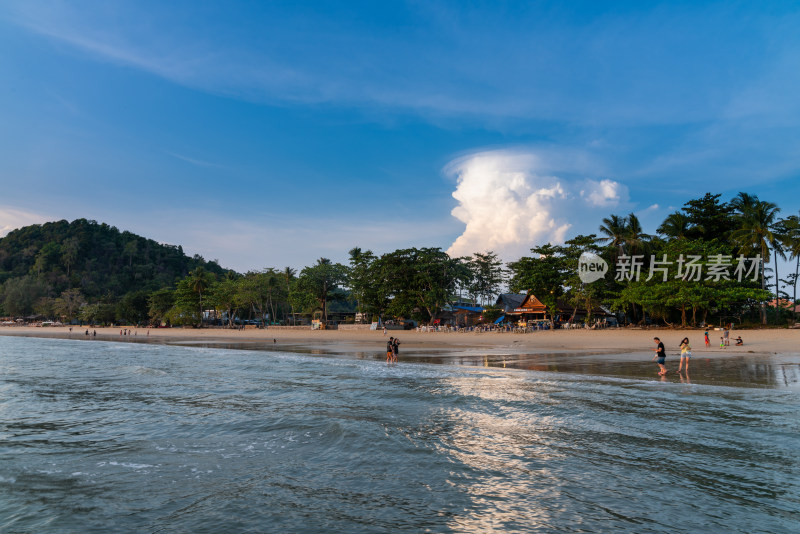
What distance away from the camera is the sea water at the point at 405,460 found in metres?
5.35

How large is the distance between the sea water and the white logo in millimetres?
35019

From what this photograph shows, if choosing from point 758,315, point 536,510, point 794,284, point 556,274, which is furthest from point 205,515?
point 794,284

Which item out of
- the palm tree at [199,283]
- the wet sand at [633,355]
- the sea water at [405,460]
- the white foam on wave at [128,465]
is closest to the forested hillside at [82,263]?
the palm tree at [199,283]

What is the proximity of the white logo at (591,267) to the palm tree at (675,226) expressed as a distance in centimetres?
734

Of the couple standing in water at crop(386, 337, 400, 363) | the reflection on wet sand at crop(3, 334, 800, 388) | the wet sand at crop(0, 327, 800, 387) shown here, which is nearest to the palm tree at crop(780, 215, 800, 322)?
the wet sand at crop(0, 327, 800, 387)

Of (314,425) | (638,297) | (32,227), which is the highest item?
(32,227)

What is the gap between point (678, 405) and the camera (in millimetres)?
11766

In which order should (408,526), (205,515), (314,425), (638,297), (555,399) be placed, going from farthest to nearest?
(638,297) → (555,399) → (314,425) → (205,515) → (408,526)

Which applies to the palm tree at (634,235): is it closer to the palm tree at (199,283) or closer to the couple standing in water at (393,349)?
the couple standing in water at (393,349)

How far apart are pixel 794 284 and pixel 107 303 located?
121 meters

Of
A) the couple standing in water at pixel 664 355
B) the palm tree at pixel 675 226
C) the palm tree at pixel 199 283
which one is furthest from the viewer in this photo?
the palm tree at pixel 199 283

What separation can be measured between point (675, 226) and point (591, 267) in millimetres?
9790

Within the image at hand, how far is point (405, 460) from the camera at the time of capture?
24.7 feet

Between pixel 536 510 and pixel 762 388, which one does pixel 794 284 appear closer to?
pixel 762 388
